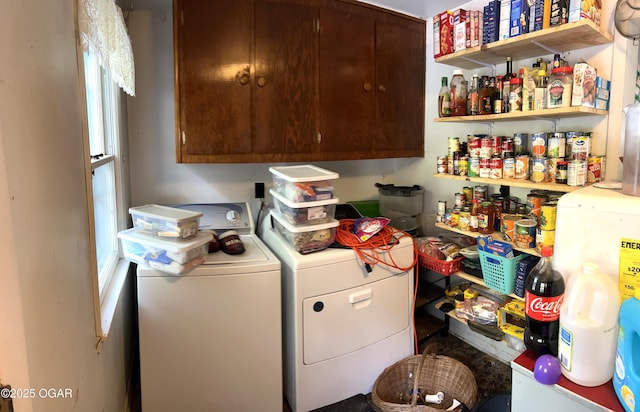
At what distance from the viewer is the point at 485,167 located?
6.91 feet

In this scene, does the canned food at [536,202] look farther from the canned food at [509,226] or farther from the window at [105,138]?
the window at [105,138]

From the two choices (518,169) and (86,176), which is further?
(518,169)

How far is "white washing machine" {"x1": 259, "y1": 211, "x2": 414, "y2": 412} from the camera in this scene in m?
1.90

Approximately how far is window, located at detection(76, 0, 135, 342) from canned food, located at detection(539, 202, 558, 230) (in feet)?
5.90

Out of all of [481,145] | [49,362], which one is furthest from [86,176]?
[481,145]

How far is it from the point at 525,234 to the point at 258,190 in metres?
1.62

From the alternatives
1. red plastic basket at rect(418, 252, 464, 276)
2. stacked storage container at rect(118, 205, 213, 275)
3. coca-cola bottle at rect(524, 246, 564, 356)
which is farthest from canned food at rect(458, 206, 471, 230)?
stacked storage container at rect(118, 205, 213, 275)

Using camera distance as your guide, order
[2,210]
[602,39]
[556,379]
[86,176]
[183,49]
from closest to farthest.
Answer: [2,210] → [556,379] → [86,176] → [602,39] → [183,49]

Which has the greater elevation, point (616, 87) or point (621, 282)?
point (616, 87)

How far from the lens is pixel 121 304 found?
74.4 inches

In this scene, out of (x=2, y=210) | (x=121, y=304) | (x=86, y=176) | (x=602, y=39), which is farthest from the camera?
(x=121, y=304)

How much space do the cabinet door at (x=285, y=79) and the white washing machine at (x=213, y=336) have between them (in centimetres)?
75

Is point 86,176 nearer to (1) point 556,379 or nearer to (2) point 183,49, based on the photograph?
(2) point 183,49

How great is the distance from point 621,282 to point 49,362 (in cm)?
136
